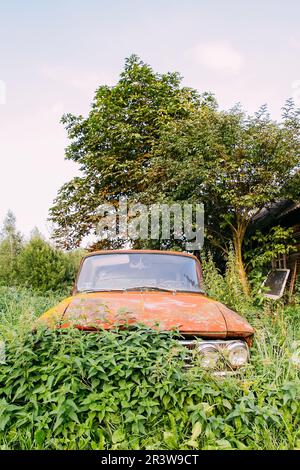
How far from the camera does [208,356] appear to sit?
2621mm

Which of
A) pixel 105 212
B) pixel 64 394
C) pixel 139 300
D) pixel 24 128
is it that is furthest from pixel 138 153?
pixel 64 394

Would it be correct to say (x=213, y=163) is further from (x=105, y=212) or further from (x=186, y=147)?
(x=105, y=212)

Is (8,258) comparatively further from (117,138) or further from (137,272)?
(137,272)

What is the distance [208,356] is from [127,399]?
0.63 metres

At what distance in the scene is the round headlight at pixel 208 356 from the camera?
2607mm

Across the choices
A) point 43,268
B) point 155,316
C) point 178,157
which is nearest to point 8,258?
point 43,268

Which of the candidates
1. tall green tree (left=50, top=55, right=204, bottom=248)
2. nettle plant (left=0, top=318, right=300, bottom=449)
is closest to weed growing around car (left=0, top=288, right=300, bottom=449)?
nettle plant (left=0, top=318, right=300, bottom=449)

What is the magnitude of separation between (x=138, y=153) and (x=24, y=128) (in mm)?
7169

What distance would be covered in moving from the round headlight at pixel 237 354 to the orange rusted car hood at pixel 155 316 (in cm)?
8

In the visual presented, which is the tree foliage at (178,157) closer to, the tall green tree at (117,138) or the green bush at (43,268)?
the tall green tree at (117,138)

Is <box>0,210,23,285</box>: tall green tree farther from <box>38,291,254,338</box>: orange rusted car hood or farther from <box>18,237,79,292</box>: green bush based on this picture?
<box>38,291,254,338</box>: orange rusted car hood

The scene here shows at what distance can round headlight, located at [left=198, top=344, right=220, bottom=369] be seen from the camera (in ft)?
8.55

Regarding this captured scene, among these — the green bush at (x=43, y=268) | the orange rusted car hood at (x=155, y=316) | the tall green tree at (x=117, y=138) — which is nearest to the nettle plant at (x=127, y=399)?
the orange rusted car hood at (x=155, y=316)

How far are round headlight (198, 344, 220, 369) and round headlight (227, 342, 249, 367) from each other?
0.33 feet
